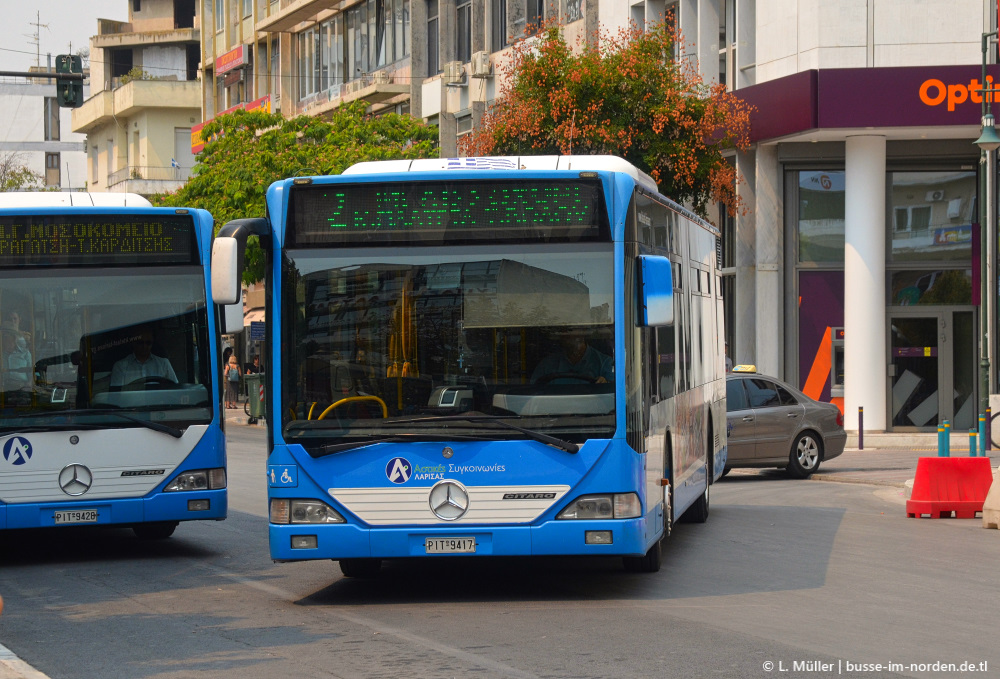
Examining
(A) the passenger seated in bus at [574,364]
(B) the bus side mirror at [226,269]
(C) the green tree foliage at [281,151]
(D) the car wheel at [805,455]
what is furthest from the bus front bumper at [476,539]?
(C) the green tree foliage at [281,151]

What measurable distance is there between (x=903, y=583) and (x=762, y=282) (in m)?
20.5

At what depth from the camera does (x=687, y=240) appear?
13516mm

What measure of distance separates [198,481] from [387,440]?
3.62 metres

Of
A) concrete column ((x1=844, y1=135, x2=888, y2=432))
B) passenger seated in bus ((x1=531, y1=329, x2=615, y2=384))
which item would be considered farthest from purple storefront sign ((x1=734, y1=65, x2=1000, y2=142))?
passenger seated in bus ((x1=531, y1=329, x2=615, y2=384))

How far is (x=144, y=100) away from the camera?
248ft

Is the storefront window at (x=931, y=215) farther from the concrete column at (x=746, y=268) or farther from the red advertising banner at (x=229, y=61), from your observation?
the red advertising banner at (x=229, y=61)

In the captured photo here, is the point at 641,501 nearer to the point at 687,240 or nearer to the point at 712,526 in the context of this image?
the point at 687,240

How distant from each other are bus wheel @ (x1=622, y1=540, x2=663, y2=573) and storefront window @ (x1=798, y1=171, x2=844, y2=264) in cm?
2091

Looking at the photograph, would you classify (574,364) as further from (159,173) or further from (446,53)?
(159,173)

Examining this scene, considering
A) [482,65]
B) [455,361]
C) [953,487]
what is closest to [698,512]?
[953,487]

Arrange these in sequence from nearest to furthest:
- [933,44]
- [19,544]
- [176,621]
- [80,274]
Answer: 1. [176,621]
2. [80,274]
3. [19,544]
4. [933,44]

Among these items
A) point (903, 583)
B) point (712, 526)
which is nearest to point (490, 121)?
point (712, 526)

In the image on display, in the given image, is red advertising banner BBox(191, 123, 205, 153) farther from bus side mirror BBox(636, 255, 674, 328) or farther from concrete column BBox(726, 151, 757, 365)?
bus side mirror BBox(636, 255, 674, 328)

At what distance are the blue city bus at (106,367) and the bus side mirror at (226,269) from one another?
3104 millimetres
